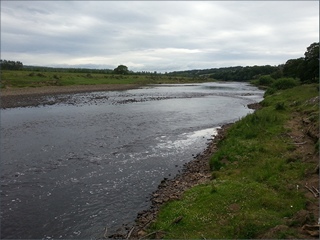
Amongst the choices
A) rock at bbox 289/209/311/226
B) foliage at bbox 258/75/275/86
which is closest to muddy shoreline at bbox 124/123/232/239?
rock at bbox 289/209/311/226

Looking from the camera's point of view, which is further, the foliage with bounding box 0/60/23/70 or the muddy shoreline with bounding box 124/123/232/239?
the foliage with bounding box 0/60/23/70

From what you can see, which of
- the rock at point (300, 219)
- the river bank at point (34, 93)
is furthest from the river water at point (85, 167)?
the river bank at point (34, 93)

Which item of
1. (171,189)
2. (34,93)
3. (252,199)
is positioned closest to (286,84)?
(171,189)

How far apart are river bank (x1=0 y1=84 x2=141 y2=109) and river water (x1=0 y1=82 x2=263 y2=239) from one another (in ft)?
56.8

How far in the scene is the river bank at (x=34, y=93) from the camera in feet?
187

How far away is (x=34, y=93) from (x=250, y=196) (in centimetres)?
7422

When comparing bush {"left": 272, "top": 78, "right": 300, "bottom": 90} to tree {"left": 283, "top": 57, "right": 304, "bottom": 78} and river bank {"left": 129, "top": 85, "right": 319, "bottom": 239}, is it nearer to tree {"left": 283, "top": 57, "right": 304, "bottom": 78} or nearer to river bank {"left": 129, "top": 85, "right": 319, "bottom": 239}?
tree {"left": 283, "top": 57, "right": 304, "bottom": 78}

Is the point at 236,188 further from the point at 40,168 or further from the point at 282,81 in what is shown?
the point at 282,81

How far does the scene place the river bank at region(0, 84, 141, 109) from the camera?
57062 mm

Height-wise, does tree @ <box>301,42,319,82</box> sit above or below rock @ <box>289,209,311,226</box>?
above

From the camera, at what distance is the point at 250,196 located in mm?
13258

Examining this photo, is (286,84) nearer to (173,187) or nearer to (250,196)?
(173,187)

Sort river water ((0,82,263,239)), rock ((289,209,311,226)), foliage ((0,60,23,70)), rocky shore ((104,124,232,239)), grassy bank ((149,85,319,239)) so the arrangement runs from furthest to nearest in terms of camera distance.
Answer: foliage ((0,60,23,70))
river water ((0,82,263,239))
rocky shore ((104,124,232,239))
grassy bank ((149,85,319,239))
rock ((289,209,311,226))

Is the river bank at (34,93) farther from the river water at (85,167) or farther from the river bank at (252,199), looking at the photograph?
→ the river bank at (252,199)
